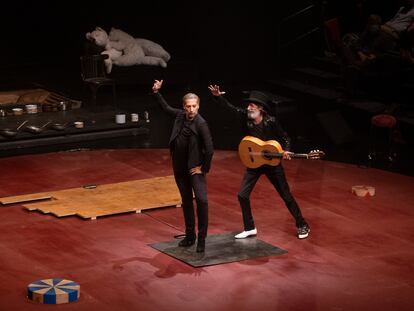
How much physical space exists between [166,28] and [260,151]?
355 inches

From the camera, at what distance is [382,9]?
1647 centimetres

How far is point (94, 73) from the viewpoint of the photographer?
14461mm

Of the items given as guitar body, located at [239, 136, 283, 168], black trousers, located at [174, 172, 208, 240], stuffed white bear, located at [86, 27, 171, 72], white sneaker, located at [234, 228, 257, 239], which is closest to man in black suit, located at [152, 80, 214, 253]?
black trousers, located at [174, 172, 208, 240]

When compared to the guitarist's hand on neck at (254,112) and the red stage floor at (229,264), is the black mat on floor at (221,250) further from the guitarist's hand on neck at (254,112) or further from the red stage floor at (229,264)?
the guitarist's hand on neck at (254,112)

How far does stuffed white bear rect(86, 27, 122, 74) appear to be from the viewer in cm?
1512

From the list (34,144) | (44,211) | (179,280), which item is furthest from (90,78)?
(179,280)

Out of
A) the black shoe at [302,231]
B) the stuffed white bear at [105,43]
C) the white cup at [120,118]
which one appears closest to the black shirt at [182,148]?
the black shoe at [302,231]

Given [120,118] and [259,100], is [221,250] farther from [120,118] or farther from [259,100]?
[120,118]

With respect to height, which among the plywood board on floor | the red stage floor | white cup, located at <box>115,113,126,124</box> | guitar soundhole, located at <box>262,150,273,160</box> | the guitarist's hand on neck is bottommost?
the red stage floor

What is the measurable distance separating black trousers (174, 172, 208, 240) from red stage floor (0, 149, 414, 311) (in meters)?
0.36

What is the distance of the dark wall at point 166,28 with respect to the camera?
16.5 meters

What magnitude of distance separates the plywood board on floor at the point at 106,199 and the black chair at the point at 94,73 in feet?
11.4

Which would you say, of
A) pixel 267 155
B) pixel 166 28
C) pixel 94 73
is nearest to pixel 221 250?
pixel 267 155

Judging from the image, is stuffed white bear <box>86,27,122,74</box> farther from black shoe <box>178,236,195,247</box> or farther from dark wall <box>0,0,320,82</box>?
black shoe <box>178,236,195,247</box>
